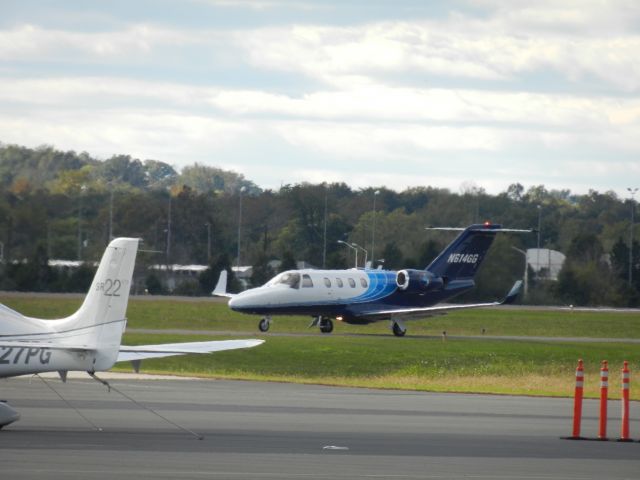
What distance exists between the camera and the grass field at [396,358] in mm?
34312

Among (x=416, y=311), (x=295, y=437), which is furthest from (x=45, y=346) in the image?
(x=416, y=311)

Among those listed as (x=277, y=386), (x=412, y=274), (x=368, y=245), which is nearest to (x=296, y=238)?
(x=368, y=245)

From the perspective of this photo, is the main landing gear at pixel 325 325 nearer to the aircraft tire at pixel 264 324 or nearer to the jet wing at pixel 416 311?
the jet wing at pixel 416 311

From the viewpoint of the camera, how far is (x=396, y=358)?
4050 centimetres

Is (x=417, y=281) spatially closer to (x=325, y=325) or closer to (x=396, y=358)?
(x=325, y=325)

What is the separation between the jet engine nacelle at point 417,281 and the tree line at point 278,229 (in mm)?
17790

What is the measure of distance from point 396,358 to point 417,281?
1065cm

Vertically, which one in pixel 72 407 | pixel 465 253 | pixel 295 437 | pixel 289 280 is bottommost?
pixel 72 407

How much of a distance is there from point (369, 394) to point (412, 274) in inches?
897

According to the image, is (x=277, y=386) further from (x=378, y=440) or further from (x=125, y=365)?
(x=378, y=440)

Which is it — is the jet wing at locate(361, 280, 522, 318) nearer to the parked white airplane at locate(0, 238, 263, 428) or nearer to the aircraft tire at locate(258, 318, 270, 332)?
the aircraft tire at locate(258, 318, 270, 332)

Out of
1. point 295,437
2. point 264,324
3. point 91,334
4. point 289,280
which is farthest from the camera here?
point 264,324

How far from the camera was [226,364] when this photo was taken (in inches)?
1534

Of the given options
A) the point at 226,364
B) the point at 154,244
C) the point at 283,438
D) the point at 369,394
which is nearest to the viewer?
the point at 283,438
